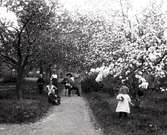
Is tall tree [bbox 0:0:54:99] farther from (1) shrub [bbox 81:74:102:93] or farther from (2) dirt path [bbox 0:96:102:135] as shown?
(1) shrub [bbox 81:74:102:93]

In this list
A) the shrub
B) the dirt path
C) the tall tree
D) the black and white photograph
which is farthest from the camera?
the shrub

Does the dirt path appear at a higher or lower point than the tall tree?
lower

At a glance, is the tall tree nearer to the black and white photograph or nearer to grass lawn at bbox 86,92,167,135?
the black and white photograph

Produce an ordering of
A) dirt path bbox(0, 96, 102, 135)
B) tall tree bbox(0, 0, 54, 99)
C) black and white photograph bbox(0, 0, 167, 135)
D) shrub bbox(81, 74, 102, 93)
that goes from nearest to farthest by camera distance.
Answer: dirt path bbox(0, 96, 102, 135)
black and white photograph bbox(0, 0, 167, 135)
tall tree bbox(0, 0, 54, 99)
shrub bbox(81, 74, 102, 93)

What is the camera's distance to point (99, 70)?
19.6 meters

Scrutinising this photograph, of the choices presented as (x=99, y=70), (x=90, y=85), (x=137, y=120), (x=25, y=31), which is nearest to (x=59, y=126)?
(x=137, y=120)

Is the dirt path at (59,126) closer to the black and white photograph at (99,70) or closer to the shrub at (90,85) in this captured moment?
the black and white photograph at (99,70)

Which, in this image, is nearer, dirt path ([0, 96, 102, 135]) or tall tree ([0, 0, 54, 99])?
dirt path ([0, 96, 102, 135])

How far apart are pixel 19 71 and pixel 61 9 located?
15.8ft

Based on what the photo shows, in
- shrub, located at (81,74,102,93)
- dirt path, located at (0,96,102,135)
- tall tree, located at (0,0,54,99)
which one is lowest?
dirt path, located at (0,96,102,135)

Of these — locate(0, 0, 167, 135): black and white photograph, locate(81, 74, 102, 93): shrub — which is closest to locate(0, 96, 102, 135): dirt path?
locate(0, 0, 167, 135): black and white photograph

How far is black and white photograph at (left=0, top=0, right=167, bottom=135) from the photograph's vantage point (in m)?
13.2

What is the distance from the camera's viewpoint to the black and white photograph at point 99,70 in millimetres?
13234

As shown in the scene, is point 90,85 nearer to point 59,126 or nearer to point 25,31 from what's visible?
point 25,31
